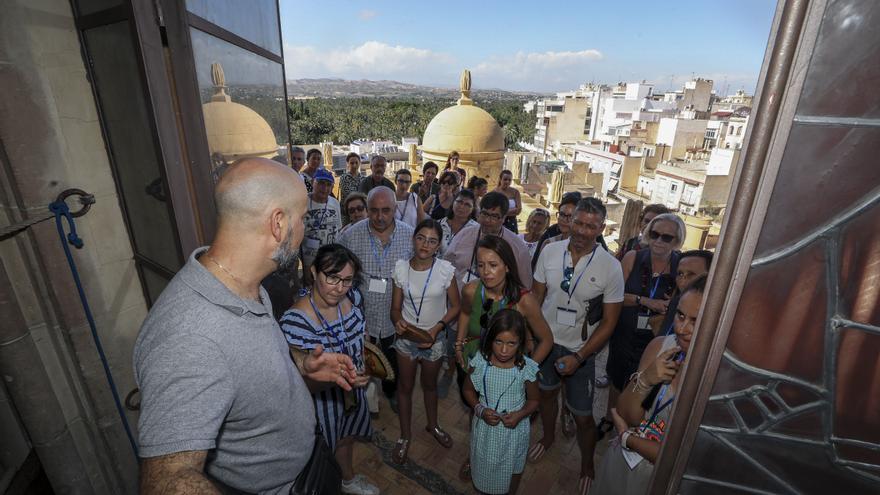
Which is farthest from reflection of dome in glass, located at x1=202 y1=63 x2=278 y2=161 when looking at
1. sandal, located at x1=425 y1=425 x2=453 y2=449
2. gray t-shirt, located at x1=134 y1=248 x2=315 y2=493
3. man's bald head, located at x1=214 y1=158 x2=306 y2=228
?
sandal, located at x1=425 y1=425 x2=453 y2=449

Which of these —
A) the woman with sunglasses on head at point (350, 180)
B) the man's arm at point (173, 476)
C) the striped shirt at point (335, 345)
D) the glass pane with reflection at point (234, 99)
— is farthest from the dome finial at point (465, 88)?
the man's arm at point (173, 476)

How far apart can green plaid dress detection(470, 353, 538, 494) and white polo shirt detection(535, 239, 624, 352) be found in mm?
570

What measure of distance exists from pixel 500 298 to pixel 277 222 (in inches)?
67.6

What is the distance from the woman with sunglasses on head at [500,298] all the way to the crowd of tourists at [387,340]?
0.04 ft

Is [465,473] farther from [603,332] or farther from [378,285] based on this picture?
[378,285]

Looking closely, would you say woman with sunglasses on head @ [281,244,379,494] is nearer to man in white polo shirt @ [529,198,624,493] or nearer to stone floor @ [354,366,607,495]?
stone floor @ [354,366,607,495]

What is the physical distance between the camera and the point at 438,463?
3.23 m

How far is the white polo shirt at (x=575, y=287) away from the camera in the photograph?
2.84 metres

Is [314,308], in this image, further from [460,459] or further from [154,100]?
[460,459]

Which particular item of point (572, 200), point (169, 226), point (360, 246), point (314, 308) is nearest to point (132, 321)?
point (169, 226)

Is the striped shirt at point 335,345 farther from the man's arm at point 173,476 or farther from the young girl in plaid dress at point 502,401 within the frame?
the man's arm at point 173,476

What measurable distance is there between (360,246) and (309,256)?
1483 mm

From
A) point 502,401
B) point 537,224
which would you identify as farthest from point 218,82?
point 537,224

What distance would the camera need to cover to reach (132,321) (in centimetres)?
229
